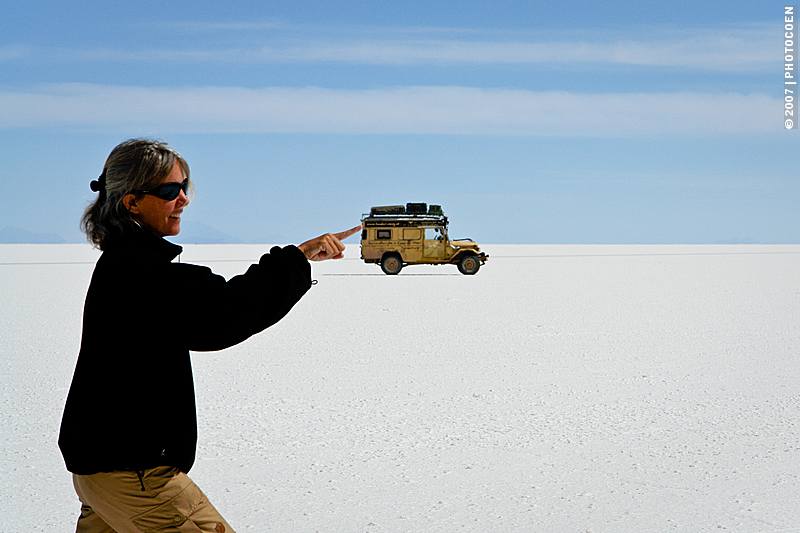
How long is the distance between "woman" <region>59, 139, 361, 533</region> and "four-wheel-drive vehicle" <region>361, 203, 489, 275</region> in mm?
27600

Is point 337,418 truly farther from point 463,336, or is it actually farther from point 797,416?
point 463,336

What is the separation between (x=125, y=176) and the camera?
280cm

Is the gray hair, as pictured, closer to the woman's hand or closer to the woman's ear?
the woman's ear

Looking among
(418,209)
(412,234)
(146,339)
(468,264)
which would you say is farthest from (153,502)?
(468,264)

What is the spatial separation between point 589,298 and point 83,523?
779 inches

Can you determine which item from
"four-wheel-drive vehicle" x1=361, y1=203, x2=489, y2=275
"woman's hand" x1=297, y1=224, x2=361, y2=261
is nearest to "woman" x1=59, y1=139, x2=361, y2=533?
"woman's hand" x1=297, y1=224, x2=361, y2=261

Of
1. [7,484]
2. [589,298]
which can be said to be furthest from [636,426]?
[589,298]

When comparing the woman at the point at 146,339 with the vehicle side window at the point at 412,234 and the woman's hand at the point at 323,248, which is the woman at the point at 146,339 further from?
the vehicle side window at the point at 412,234

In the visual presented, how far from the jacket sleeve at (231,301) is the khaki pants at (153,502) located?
0.38 meters

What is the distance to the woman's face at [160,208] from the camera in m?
2.83

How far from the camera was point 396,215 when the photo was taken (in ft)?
101

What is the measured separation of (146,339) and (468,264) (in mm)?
28966

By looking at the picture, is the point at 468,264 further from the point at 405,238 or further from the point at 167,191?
the point at 167,191

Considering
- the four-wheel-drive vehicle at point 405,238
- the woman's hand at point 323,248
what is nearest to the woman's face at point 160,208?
the woman's hand at point 323,248
